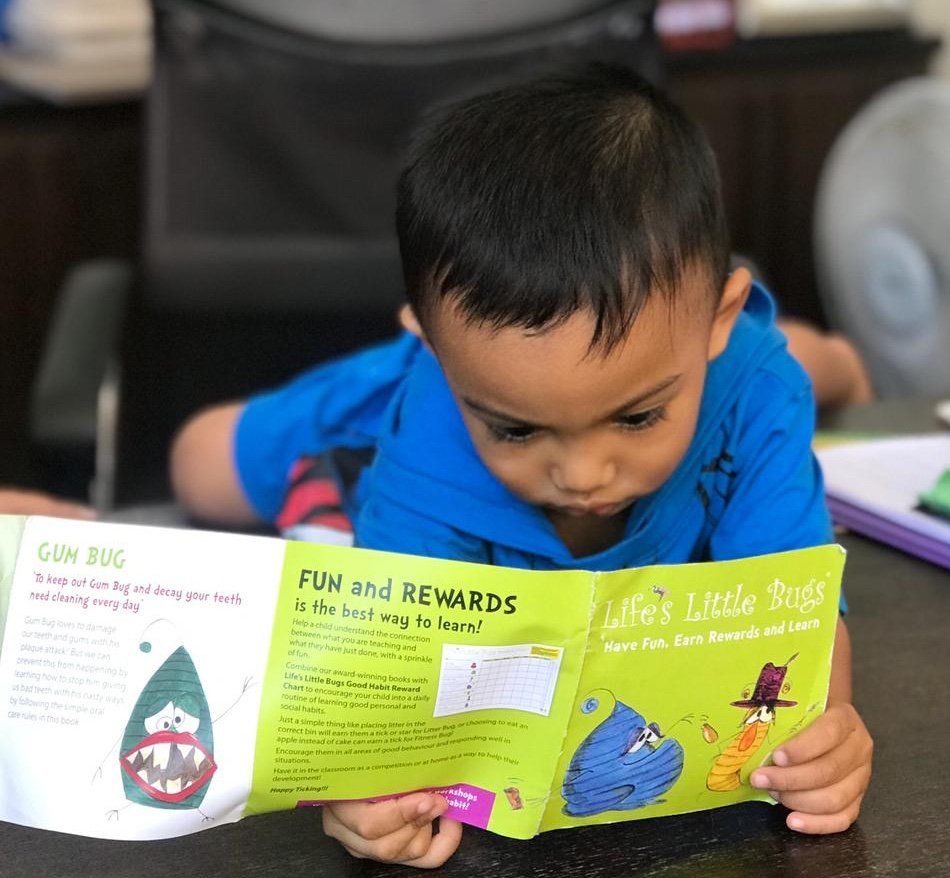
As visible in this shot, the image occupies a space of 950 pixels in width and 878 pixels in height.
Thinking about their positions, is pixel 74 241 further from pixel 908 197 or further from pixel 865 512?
pixel 865 512

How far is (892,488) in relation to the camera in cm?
98

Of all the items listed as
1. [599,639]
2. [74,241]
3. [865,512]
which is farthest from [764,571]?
[74,241]

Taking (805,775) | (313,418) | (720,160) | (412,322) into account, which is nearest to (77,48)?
(720,160)

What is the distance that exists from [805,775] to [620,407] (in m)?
0.22

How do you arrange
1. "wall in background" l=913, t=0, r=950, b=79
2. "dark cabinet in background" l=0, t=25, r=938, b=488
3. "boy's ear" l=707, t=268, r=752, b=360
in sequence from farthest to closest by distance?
1. "wall in background" l=913, t=0, r=950, b=79
2. "dark cabinet in background" l=0, t=25, r=938, b=488
3. "boy's ear" l=707, t=268, r=752, b=360

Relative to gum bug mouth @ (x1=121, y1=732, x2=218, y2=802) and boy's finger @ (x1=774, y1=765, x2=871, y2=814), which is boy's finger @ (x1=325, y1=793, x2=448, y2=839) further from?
boy's finger @ (x1=774, y1=765, x2=871, y2=814)

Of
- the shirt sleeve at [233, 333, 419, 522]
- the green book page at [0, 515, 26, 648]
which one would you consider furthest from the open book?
the shirt sleeve at [233, 333, 419, 522]

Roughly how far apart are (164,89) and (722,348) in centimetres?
104

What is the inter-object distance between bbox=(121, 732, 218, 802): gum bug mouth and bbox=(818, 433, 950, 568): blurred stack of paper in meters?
0.54

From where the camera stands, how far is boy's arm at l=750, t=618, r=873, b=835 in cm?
61

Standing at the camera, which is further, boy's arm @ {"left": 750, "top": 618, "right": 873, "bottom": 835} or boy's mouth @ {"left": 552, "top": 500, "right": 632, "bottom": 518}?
boy's mouth @ {"left": 552, "top": 500, "right": 632, "bottom": 518}

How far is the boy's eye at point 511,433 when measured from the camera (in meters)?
0.76

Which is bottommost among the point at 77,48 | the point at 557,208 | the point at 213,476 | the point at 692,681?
the point at 213,476

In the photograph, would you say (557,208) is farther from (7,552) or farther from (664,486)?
(7,552)
